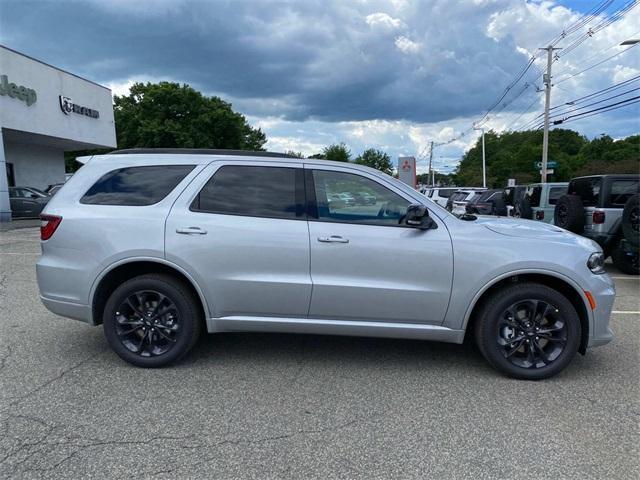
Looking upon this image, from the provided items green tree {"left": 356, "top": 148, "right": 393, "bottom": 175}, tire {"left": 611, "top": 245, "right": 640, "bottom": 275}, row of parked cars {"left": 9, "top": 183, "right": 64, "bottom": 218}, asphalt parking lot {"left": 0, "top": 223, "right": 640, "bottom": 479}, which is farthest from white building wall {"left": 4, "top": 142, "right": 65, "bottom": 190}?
green tree {"left": 356, "top": 148, "right": 393, "bottom": 175}

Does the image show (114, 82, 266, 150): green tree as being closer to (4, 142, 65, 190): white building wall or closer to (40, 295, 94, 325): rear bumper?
(4, 142, 65, 190): white building wall

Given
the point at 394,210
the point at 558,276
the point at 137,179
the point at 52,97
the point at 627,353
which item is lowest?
the point at 627,353

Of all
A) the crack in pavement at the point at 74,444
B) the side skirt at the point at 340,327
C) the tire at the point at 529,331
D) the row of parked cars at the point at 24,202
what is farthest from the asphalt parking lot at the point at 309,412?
the row of parked cars at the point at 24,202

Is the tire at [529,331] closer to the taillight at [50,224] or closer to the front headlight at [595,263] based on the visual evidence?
the front headlight at [595,263]

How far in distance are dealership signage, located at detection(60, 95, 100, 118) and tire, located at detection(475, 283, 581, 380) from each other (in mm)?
23688

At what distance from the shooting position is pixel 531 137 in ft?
296

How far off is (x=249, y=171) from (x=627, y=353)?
13.0 feet

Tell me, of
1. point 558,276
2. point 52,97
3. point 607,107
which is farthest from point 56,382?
point 607,107

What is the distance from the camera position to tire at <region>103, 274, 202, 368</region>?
3969 millimetres

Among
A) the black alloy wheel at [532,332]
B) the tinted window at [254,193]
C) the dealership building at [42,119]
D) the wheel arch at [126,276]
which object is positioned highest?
the dealership building at [42,119]

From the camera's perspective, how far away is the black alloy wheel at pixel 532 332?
12.6ft

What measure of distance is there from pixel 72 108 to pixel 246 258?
76.1 ft

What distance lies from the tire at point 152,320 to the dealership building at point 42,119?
16918 mm

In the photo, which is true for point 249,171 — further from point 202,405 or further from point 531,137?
point 531,137
